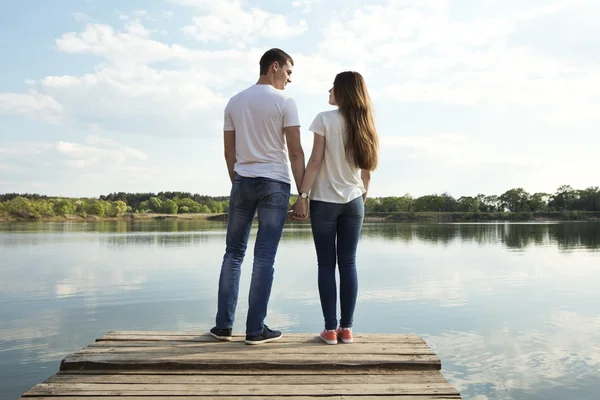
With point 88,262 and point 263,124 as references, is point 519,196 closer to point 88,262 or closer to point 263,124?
point 88,262

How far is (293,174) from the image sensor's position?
4.14 m

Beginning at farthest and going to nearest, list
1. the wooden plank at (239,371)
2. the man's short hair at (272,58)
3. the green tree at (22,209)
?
the green tree at (22,209), the man's short hair at (272,58), the wooden plank at (239,371)

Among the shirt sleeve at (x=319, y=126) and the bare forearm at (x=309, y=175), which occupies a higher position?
the shirt sleeve at (x=319, y=126)

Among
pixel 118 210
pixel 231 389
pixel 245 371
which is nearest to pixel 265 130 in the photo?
pixel 245 371

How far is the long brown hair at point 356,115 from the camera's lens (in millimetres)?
4051

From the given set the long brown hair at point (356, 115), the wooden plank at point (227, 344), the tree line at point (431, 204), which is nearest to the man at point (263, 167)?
the wooden plank at point (227, 344)

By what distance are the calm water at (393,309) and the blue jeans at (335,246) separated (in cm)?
260

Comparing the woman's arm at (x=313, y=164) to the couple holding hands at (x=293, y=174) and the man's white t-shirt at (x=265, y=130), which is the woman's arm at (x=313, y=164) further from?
the man's white t-shirt at (x=265, y=130)

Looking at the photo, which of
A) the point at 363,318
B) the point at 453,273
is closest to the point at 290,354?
the point at 363,318

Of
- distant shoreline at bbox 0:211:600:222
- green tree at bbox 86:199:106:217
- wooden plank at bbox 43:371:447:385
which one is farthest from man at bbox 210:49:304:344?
green tree at bbox 86:199:106:217

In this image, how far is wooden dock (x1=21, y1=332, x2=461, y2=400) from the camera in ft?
10.4

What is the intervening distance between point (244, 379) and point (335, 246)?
1.34 m

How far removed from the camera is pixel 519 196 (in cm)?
10212

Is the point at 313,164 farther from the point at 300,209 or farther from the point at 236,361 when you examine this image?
the point at 236,361
